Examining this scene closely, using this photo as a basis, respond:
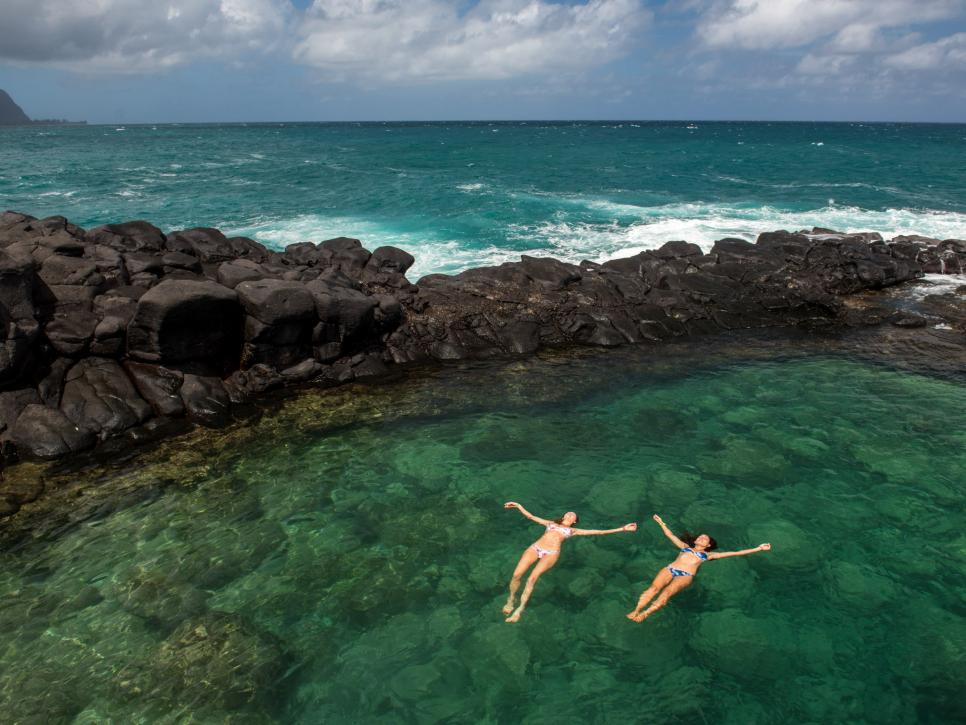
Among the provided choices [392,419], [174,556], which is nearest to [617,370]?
[392,419]

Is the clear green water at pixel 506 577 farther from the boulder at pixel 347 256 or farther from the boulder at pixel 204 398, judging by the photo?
the boulder at pixel 347 256

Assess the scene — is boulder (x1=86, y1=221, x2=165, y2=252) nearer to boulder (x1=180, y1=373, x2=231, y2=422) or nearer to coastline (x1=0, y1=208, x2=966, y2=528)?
coastline (x1=0, y1=208, x2=966, y2=528)

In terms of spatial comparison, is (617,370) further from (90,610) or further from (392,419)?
(90,610)

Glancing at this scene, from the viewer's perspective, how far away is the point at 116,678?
32.0ft

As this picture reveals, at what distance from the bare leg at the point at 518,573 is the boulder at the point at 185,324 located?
1230cm

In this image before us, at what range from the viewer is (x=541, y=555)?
11.7 meters

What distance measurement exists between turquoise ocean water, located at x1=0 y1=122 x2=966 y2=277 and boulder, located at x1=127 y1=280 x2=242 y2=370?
14.1 m

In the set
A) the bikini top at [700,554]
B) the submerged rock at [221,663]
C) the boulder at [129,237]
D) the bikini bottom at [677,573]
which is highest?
the boulder at [129,237]

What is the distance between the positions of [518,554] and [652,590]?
2780 millimetres

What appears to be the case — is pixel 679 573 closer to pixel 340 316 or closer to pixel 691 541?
pixel 691 541

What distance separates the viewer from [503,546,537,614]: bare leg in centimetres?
1120

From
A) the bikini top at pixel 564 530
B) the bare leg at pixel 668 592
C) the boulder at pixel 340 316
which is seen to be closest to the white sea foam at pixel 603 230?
the boulder at pixel 340 316

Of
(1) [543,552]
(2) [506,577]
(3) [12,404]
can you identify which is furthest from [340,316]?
(1) [543,552]

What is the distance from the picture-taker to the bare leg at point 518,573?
441 inches
